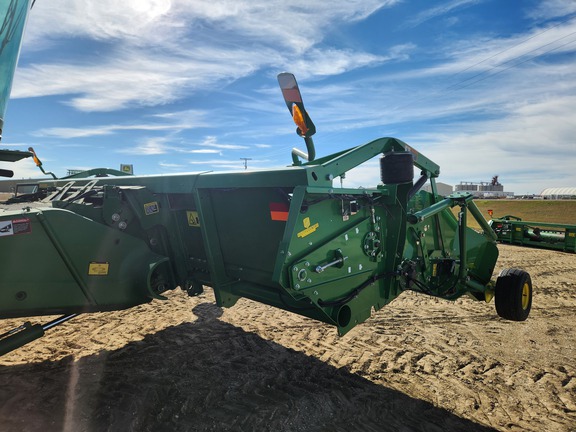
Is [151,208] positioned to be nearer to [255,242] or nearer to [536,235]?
[255,242]

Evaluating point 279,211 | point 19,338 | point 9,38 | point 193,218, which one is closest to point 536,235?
point 279,211

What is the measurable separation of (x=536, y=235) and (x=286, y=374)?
10.1 m

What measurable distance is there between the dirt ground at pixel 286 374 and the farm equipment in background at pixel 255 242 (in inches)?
24.4

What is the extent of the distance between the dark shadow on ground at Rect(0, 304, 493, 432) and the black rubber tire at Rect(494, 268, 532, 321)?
161cm

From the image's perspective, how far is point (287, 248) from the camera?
2578mm

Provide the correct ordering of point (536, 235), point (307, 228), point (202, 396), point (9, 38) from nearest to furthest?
1. point (9, 38)
2. point (307, 228)
3. point (202, 396)
4. point (536, 235)

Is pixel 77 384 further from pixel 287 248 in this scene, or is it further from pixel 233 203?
pixel 287 248

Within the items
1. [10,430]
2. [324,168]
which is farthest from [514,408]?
[10,430]

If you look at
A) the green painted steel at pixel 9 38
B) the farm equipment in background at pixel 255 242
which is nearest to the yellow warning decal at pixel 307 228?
the farm equipment in background at pixel 255 242

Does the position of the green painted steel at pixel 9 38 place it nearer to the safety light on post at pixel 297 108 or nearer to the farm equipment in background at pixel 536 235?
the safety light on post at pixel 297 108

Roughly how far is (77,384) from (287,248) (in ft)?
7.64

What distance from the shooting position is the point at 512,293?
4145 mm

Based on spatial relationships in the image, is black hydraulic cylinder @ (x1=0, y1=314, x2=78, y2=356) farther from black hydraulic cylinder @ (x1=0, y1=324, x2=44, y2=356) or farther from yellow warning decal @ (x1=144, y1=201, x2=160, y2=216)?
yellow warning decal @ (x1=144, y1=201, x2=160, y2=216)

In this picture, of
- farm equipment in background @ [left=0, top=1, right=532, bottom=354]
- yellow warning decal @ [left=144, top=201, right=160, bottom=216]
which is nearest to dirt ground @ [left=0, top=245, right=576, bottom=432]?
farm equipment in background @ [left=0, top=1, right=532, bottom=354]
